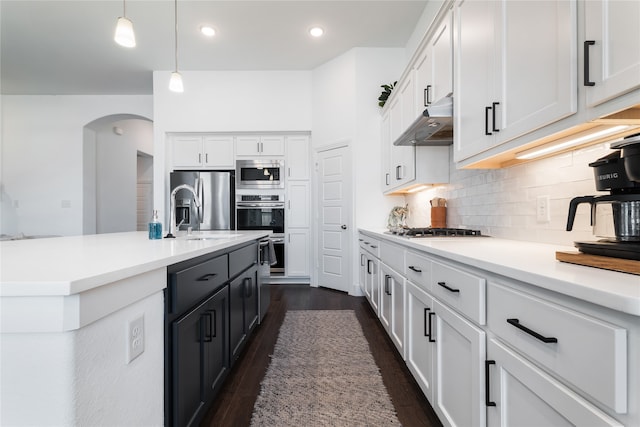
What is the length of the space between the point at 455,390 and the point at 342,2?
12.0ft

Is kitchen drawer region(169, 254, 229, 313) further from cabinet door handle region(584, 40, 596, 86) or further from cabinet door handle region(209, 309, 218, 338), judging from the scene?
→ cabinet door handle region(584, 40, 596, 86)

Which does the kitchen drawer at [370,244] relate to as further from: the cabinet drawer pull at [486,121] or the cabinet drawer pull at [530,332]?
the cabinet drawer pull at [530,332]

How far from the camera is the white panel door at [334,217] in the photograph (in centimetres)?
432

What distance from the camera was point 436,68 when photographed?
7.39 feet

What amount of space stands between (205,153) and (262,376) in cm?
384

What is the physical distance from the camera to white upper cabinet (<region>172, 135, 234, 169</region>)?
4957 millimetres

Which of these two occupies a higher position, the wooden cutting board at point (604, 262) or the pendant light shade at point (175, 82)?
the pendant light shade at point (175, 82)

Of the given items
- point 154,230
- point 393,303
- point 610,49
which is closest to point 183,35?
point 154,230

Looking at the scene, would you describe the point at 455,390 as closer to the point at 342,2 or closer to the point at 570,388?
the point at 570,388

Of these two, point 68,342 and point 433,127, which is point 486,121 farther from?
point 68,342

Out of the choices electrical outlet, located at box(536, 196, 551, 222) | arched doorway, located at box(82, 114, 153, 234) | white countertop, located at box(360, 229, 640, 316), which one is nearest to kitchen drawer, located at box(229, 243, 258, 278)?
white countertop, located at box(360, 229, 640, 316)

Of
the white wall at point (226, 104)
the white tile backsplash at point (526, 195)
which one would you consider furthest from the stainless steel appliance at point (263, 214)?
the white tile backsplash at point (526, 195)

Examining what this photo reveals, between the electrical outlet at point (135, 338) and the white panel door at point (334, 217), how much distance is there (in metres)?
3.42

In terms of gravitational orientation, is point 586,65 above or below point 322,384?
above
